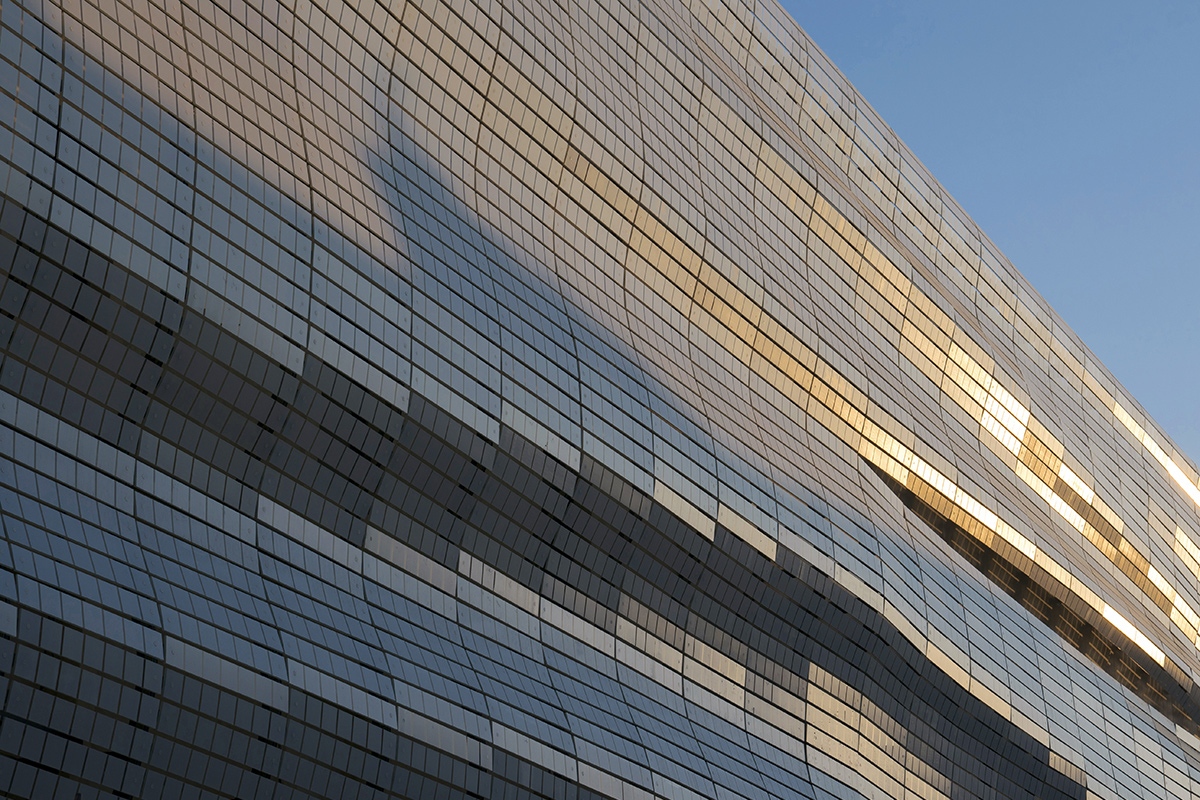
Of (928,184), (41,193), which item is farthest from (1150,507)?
(41,193)

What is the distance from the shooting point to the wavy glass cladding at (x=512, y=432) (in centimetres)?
3569

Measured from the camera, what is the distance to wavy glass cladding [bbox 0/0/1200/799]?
117ft

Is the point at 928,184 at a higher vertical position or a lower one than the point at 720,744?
higher

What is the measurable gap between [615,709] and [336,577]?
1363 cm

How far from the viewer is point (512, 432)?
51656mm

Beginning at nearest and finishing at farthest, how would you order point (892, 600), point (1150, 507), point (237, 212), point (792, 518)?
1. point (237, 212)
2. point (792, 518)
3. point (892, 600)
4. point (1150, 507)

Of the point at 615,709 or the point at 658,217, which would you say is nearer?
the point at 615,709

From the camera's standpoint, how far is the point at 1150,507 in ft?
367

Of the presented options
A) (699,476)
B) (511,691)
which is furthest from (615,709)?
(699,476)

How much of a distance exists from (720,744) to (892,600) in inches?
657

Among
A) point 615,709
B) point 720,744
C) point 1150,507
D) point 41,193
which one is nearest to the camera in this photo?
point 41,193

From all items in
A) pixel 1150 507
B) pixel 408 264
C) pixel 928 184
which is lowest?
pixel 408 264

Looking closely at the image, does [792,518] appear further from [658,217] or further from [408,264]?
[408,264]

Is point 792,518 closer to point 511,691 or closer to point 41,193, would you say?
point 511,691
